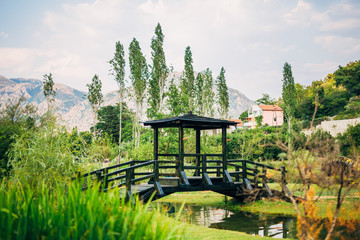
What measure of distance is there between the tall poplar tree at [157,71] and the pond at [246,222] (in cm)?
1908

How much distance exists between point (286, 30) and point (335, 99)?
14.2 metres

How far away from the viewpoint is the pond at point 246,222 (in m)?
7.80

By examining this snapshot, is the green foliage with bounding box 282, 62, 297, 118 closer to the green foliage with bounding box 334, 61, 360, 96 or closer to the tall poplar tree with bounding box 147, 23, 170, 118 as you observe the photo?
the green foliage with bounding box 334, 61, 360, 96

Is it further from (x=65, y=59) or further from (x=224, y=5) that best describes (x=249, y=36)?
(x=65, y=59)

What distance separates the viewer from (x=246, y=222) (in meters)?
9.02

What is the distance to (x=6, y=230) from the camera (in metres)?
2.22

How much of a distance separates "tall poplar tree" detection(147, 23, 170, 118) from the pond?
19.1 m

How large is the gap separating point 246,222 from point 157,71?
876 inches

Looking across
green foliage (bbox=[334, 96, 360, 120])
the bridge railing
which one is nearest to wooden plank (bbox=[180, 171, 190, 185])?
the bridge railing

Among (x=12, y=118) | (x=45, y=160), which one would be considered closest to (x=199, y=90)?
(x=12, y=118)

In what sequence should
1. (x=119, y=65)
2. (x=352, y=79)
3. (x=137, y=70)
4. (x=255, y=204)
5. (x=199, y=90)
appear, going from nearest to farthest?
(x=255, y=204) → (x=137, y=70) → (x=119, y=65) → (x=199, y=90) → (x=352, y=79)

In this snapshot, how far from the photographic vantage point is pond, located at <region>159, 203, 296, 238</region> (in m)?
7.80

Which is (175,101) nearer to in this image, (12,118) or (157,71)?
(157,71)

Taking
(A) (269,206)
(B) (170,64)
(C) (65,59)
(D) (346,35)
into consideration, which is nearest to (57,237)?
(A) (269,206)
